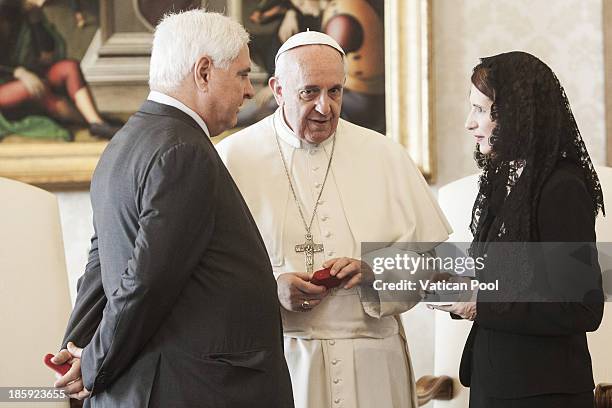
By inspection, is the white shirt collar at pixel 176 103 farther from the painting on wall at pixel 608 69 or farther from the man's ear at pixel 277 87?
the painting on wall at pixel 608 69

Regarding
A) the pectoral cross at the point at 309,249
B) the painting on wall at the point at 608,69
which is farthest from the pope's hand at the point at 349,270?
the painting on wall at the point at 608,69

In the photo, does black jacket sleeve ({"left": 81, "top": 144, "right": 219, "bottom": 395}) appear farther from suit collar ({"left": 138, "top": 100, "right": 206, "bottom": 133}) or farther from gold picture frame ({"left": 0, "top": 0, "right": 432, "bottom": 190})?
gold picture frame ({"left": 0, "top": 0, "right": 432, "bottom": 190})

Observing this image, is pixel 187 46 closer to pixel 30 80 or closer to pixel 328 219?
pixel 328 219

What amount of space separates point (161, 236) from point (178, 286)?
0.42 feet

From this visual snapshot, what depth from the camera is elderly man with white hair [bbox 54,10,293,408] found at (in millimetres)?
2105

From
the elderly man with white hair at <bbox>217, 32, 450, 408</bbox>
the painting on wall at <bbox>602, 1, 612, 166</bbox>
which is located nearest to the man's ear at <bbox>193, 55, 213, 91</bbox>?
the elderly man with white hair at <bbox>217, 32, 450, 408</bbox>

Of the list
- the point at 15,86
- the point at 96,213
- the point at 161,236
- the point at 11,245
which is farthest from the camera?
the point at 15,86

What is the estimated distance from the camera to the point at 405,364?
2.98 metres

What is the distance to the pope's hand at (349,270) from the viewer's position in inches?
108

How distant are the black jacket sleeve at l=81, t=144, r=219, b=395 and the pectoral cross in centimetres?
79

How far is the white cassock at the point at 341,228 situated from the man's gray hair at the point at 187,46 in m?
0.73

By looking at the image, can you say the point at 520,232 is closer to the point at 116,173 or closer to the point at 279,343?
the point at 279,343

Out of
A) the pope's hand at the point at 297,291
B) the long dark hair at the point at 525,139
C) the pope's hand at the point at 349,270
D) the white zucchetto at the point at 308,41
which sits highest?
the white zucchetto at the point at 308,41

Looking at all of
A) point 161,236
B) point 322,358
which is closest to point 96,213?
point 161,236
